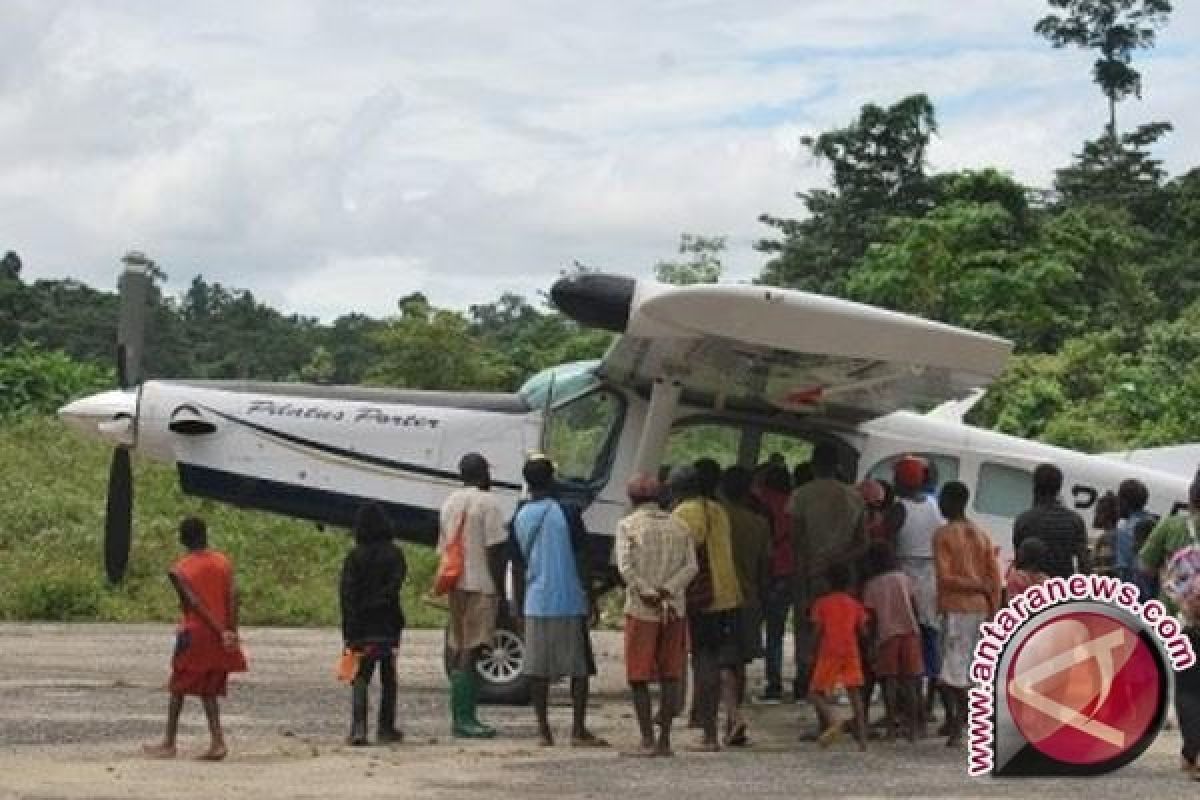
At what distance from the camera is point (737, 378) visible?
532 inches

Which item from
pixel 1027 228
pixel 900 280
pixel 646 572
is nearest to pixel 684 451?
pixel 646 572

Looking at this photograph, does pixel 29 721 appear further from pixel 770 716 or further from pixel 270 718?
pixel 770 716

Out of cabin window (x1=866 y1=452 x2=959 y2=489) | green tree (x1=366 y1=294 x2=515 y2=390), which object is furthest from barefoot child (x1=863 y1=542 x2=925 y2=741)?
green tree (x1=366 y1=294 x2=515 y2=390)

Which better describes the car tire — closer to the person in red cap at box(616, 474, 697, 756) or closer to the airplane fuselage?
the airplane fuselage

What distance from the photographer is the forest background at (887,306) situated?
23.0 m

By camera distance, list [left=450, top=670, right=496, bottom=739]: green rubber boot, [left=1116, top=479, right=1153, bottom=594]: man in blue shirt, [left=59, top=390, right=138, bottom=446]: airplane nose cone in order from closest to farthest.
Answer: [left=450, top=670, right=496, bottom=739]: green rubber boot → [left=1116, top=479, right=1153, bottom=594]: man in blue shirt → [left=59, top=390, right=138, bottom=446]: airplane nose cone

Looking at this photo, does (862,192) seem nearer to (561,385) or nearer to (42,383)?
(42,383)

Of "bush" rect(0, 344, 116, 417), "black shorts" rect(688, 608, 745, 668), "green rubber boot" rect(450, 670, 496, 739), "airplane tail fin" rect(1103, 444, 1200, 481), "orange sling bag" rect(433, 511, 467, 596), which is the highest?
"bush" rect(0, 344, 116, 417)

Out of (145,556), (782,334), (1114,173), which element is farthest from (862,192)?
(782,334)

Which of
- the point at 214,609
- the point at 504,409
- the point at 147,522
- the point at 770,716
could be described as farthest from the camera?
the point at 147,522

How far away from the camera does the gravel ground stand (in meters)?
9.73

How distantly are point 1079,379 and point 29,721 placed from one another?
22.7 meters

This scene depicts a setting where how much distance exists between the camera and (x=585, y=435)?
14.2 m

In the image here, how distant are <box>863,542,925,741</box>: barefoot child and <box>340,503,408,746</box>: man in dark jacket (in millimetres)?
2749
